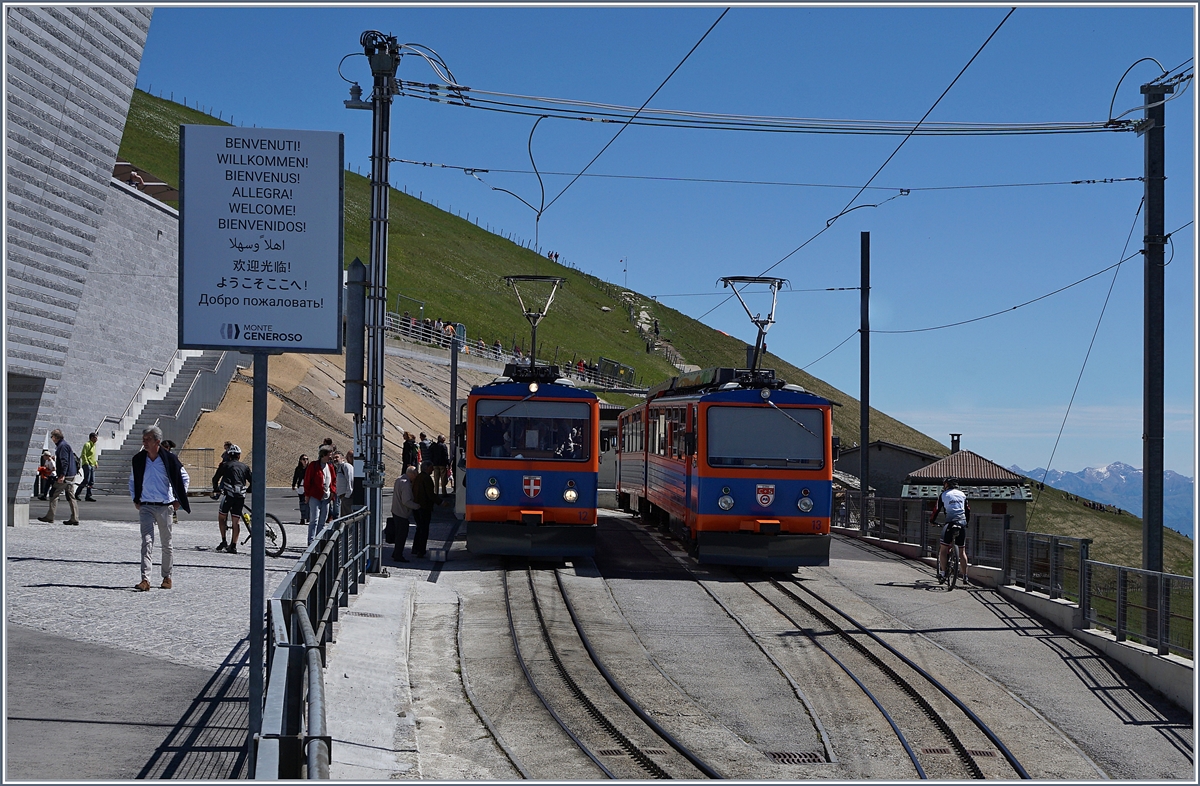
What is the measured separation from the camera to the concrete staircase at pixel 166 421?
104 feet

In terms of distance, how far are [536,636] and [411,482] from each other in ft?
22.1

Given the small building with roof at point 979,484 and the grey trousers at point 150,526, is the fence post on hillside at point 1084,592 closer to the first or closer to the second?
the grey trousers at point 150,526

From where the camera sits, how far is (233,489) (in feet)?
60.3

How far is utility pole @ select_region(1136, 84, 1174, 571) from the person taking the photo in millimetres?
15172

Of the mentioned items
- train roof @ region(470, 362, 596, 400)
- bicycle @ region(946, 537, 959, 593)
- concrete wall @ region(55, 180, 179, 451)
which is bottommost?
bicycle @ region(946, 537, 959, 593)

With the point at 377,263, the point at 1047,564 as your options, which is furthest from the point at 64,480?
the point at 1047,564

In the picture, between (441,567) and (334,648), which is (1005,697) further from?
(441,567)

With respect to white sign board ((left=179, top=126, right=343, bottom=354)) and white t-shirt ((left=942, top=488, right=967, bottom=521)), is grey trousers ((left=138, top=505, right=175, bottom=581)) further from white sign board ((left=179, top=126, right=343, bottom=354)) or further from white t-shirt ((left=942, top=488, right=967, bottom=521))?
white t-shirt ((left=942, top=488, right=967, bottom=521))

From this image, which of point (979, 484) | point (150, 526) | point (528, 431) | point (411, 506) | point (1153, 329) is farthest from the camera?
point (979, 484)

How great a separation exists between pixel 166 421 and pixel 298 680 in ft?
103

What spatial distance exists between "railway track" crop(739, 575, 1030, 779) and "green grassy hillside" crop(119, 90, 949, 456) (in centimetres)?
8607

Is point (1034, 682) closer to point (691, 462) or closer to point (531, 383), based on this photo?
point (691, 462)


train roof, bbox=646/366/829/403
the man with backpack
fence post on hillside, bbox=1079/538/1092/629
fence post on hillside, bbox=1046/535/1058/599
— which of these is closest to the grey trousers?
the man with backpack

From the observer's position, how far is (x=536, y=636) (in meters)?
14.5
